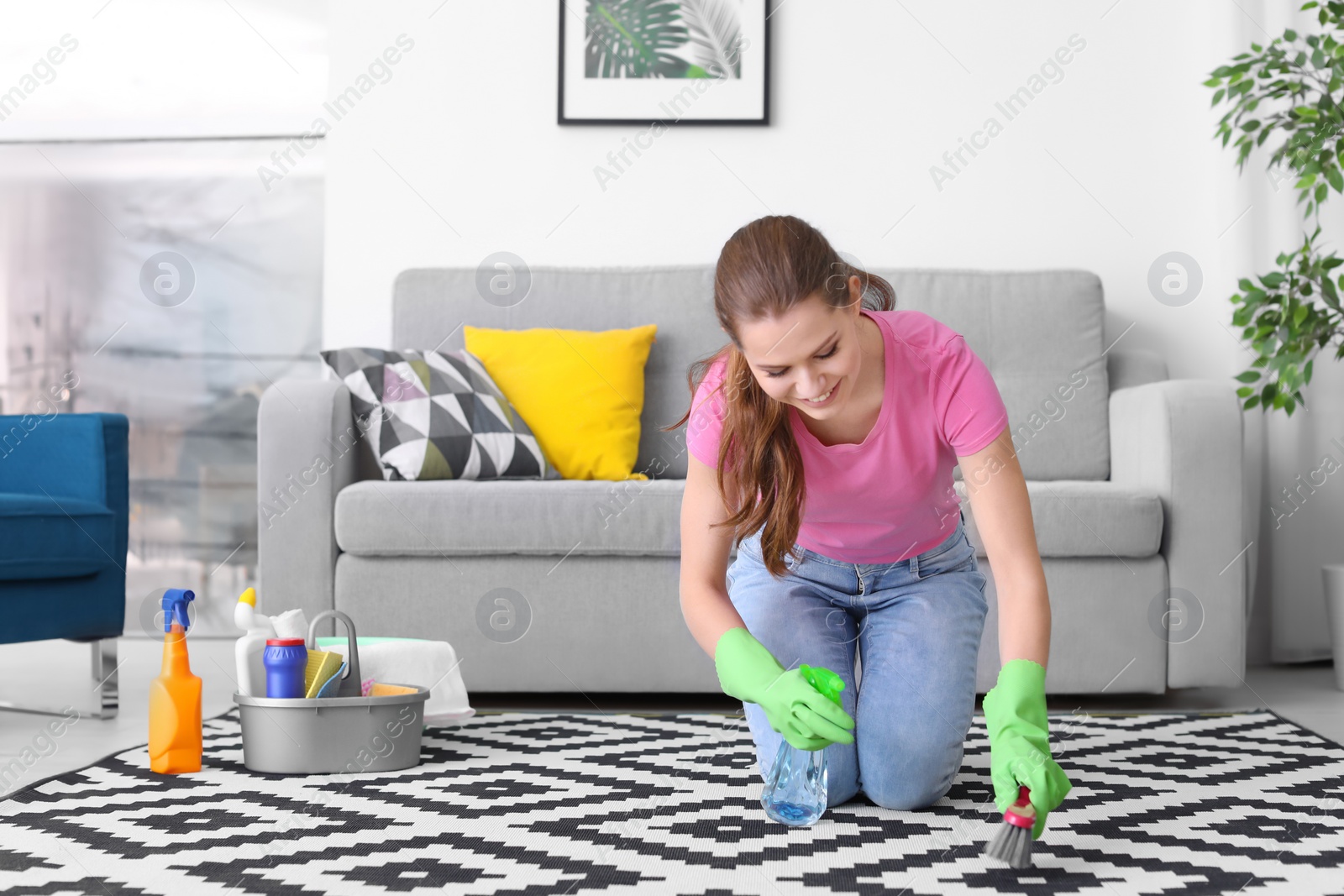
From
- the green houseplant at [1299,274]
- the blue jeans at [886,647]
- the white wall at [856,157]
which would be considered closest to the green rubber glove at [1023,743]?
the blue jeans at [886,647]

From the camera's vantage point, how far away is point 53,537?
209 centimetres

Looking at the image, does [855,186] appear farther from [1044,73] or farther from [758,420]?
[758,420]

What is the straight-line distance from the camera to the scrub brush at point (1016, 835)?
3.99ft

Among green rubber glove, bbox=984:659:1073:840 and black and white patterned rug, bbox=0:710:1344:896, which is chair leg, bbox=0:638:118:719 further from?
green rubber glove, bbox=984:659:1073:840

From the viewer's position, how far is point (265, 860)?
4.18 feet

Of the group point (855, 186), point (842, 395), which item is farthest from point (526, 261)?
point (842, 395)

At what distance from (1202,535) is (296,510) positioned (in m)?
1.68

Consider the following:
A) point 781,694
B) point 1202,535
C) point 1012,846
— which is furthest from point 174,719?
point 1202,535

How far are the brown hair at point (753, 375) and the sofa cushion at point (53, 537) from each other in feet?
4.09

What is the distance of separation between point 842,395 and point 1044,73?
2.04 m

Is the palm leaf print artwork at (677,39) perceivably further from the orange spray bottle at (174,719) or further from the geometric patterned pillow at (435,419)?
the orange spray bottle at (174,719)

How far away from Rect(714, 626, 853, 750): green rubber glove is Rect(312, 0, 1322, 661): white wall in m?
1.82

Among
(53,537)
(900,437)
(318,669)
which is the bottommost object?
(318,669)

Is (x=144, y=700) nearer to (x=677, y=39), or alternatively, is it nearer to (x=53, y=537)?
(x=53, y=537)
